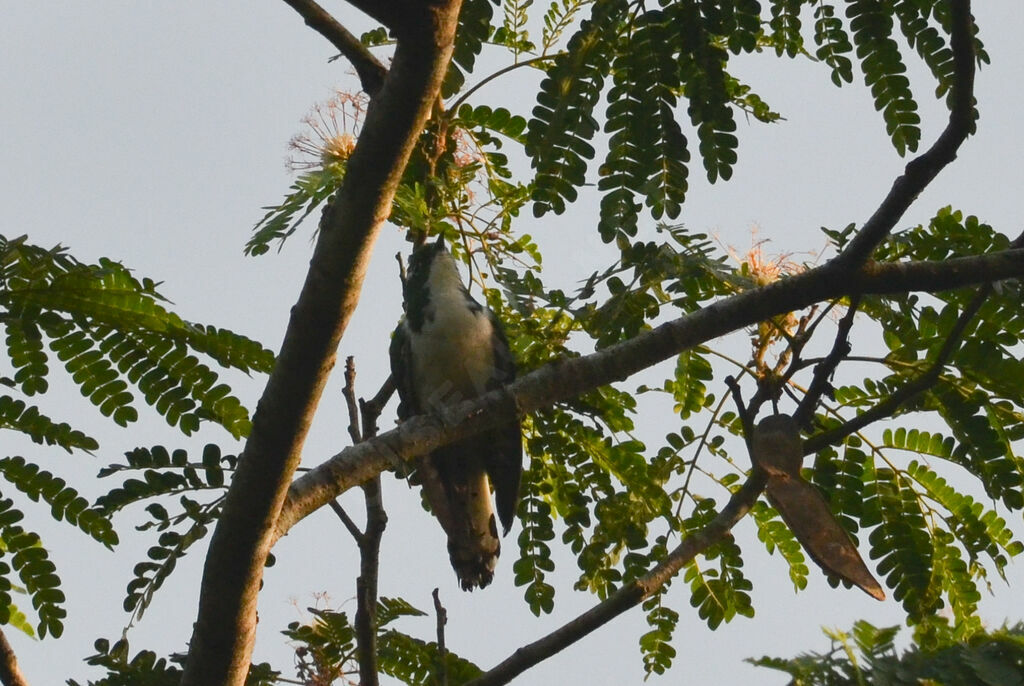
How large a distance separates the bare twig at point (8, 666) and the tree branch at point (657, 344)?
991mm

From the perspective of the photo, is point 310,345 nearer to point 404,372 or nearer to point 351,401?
point 351,401

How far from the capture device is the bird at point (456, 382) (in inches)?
217

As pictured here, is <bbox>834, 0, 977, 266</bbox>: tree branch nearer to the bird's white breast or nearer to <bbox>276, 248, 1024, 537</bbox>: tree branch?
<bbox>276, 248, 1024, 537</bbox>: tree branch

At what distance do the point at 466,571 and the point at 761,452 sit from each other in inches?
93.3

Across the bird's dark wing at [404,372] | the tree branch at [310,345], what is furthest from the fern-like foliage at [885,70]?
the bird's dark wing at [404,372]

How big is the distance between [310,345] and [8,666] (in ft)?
4.96

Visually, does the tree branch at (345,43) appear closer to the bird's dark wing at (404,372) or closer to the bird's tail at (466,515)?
the bird's tail at (466,515)

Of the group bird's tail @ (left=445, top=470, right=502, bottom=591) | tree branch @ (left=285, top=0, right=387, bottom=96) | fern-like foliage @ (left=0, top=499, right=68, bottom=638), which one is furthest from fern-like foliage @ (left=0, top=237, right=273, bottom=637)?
bird's tail @ (left=445, top=470, right=502, bottom=591)

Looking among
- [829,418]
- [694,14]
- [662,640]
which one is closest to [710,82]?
[694,14]

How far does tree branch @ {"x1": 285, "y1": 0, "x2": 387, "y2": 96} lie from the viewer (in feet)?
10.1

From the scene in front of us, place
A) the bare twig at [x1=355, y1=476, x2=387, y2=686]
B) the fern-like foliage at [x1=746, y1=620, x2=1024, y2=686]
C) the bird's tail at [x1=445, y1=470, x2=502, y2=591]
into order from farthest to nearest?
the bird's tail at [x1=445, y1=470, x2=502, y2=591] < the bare twig at [x1=355, y1=476, x2=387, y2=686] < the fern-like foliage at [x1=746, y1=620, x2=1024, y2=686]

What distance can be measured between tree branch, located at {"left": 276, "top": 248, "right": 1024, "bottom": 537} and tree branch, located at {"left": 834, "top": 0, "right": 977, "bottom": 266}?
106 millimetres

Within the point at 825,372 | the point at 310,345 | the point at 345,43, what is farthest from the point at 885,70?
the point at 310,345

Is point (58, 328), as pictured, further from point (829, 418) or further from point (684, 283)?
point (829, 418)
